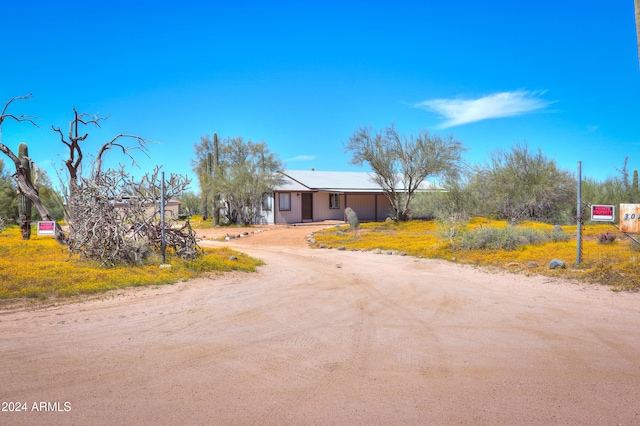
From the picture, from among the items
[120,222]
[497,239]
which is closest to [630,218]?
[497,239]

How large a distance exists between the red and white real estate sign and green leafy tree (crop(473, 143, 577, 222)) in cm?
1859

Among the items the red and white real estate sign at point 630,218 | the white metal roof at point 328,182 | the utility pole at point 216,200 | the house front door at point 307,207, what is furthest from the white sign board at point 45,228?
the house front door at point 307,207

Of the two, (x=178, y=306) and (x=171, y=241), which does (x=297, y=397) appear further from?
(x=171, y=241)

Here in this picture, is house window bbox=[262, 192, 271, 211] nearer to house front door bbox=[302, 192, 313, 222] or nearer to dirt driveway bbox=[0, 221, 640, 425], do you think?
house front door bbox=[302, 192, 313, 222]

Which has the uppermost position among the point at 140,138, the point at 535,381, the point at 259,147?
the point at 259,147

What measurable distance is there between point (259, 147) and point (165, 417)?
32944 millimetres

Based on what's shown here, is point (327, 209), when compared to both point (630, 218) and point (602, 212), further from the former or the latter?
point (630, 218)

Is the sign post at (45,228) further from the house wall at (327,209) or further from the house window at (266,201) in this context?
the house window at (266,201)

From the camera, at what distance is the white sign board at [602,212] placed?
10367 mm

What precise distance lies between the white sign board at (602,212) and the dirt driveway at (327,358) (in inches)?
89.2

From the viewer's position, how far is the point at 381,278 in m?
10.5

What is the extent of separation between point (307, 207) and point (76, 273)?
83.2ft

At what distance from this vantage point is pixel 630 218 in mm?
9812

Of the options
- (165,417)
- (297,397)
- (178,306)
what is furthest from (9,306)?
(297,397)
